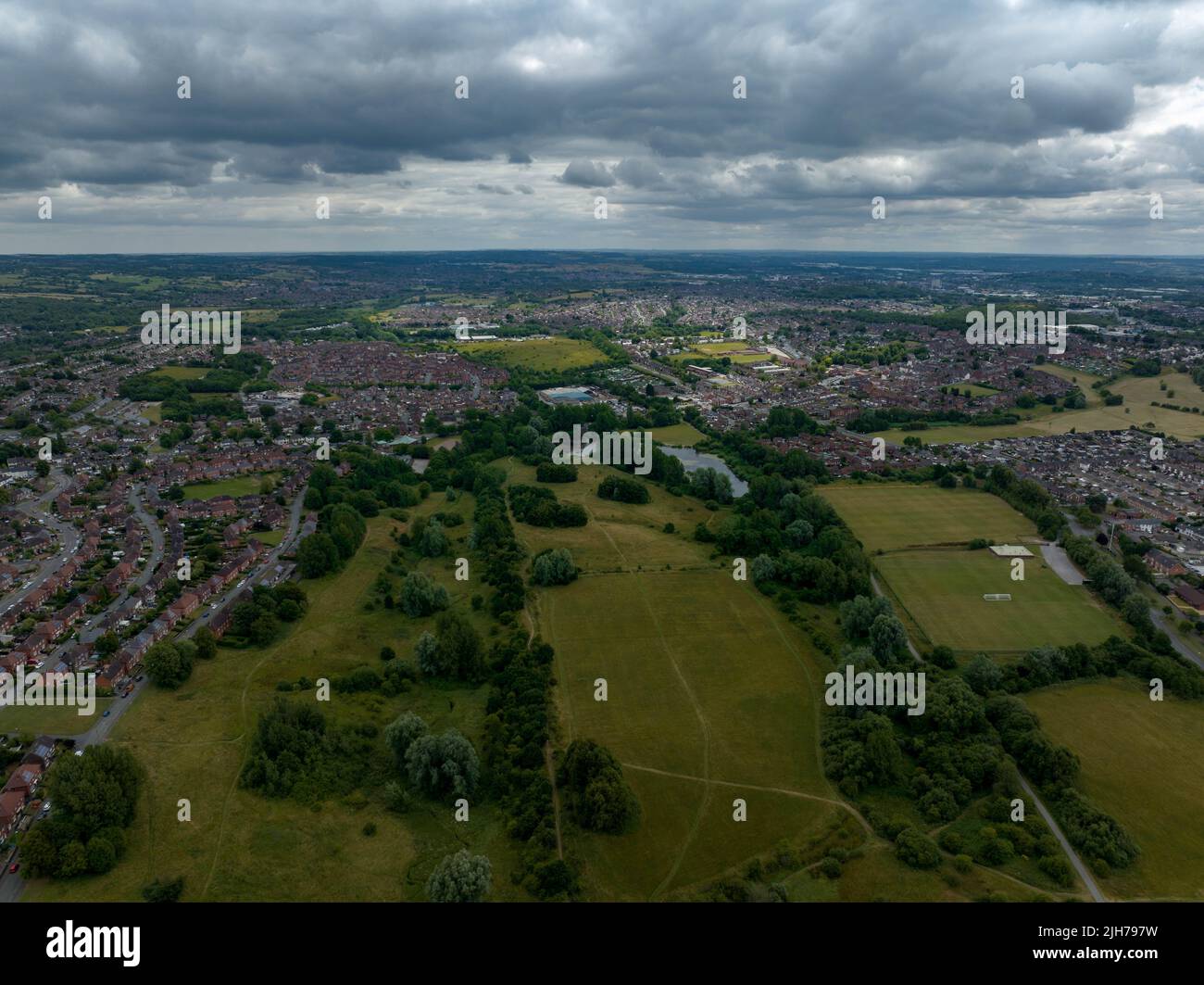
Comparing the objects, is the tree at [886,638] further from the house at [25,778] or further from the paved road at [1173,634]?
the house at [25,778]

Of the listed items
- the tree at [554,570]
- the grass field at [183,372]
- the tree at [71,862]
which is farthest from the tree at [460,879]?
the grass field at [183,372]

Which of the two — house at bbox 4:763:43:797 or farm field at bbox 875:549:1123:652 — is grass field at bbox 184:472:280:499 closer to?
house at bbox 4:763:43:797

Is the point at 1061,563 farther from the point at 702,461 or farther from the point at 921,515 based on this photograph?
the point at 702,461

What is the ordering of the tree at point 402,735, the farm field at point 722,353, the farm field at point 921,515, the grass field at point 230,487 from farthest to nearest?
the farm field at point 722,353 → the grass field at point 230,487 → the farm field at point 921,515 → the tree at point 402,735

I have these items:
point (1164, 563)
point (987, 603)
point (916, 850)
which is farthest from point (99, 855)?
point (1164, 563)

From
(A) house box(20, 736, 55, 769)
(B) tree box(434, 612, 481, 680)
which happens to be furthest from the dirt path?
(A) house box(20, 736, 55, 769)
